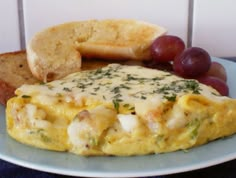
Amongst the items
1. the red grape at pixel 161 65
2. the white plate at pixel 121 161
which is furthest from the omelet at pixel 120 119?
the red grape at pixel 161 65

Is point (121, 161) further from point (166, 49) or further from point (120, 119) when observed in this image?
point (166, 49)

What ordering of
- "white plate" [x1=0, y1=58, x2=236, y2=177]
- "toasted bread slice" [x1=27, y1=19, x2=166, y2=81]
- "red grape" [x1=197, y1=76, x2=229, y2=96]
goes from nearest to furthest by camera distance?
"white plate" [x1=0, y1=58, x2=236, y2=177] < "red grape" [x1=197, y1=76, x2=229, y2=96] < "toasted bread slice" [x1=27, y1=19, x2=166, y2=81]

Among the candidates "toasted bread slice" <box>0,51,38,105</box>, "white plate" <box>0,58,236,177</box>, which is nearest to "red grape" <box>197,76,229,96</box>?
"white plate" <box>0,58,236,177</box>

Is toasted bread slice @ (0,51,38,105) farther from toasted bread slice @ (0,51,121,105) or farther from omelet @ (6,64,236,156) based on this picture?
omelet @ (6,64,236,156)

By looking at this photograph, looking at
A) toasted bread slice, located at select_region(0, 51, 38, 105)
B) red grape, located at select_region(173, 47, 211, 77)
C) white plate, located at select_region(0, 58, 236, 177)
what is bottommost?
white plate, located at select_region(0, 58, 236, 177)

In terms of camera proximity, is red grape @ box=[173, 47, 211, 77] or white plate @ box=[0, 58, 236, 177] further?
red grape @ box=[173, 47, 211, 77]

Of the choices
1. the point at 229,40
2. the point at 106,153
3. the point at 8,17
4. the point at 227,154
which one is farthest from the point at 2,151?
the point at 229,40

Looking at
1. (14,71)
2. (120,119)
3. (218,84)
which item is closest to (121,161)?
(120,119)
